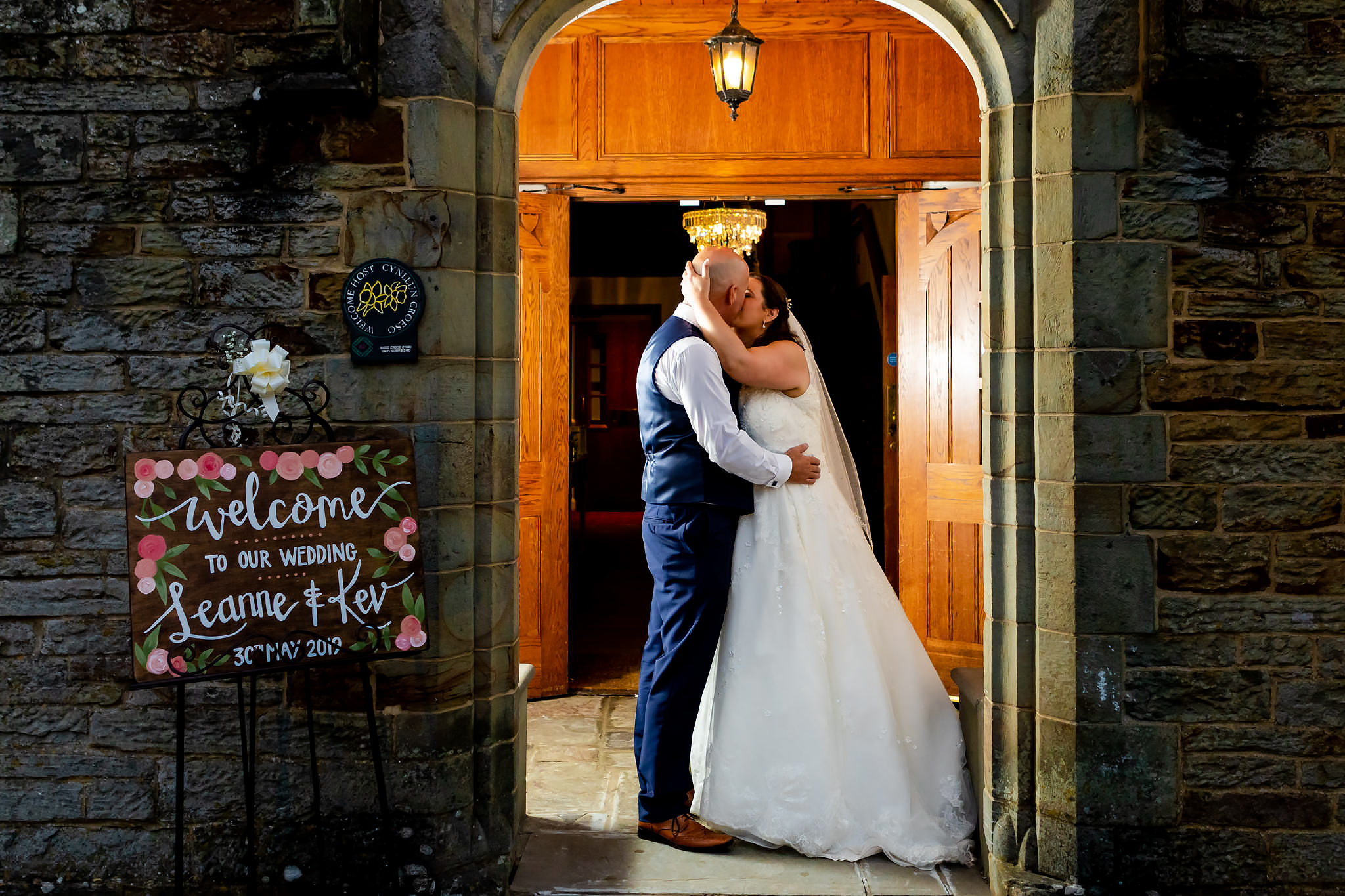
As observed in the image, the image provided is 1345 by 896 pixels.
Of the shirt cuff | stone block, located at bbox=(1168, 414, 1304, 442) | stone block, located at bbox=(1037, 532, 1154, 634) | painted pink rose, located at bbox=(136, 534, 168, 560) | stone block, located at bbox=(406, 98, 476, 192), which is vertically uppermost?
stone block, located at bbox=(406, 98, 476, 192)

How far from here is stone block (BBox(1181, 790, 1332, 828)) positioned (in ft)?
10.1

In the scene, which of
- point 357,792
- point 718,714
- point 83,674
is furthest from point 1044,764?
point 83,674

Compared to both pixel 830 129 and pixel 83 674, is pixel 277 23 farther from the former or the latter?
pixel 830 129

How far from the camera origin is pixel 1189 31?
3039mm

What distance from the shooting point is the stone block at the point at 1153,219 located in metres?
3.07

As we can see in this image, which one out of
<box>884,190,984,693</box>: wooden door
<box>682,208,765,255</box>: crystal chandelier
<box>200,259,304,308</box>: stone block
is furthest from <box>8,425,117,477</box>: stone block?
<box>682,208,765,255</box>: crystal chandelier

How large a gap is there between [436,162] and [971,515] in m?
3.20

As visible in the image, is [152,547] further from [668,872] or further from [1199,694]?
[1199,694]

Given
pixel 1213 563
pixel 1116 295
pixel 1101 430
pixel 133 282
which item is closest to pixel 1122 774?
pixel 1213 563

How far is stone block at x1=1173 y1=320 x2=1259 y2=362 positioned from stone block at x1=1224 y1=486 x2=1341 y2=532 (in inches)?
16.1

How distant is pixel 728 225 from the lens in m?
6.76

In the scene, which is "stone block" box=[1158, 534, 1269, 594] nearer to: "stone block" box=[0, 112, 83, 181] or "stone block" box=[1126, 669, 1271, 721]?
"stone block" box=[1126, 669, 1271, 721]

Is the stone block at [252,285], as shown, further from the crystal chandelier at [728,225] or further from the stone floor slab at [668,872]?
the crystal chandelier at [728,225]

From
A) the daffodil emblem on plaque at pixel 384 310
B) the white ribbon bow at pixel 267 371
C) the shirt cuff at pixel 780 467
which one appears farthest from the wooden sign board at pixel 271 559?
the shirt cuff at pixel 780 467
